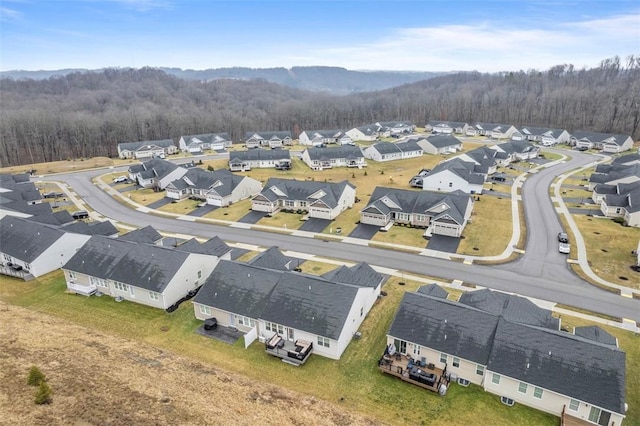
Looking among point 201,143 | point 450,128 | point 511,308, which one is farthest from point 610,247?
point 201,143

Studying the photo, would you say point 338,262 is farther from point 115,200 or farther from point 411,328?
point 115,200

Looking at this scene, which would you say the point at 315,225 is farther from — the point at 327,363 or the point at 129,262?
the point at 327,363

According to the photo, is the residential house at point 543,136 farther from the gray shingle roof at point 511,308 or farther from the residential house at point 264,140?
the gray shingle roof at point 511,308

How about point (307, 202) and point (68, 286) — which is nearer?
point (68, 286)

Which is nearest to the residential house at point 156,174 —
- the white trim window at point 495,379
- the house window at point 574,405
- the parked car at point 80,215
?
the parked car at point 80,215

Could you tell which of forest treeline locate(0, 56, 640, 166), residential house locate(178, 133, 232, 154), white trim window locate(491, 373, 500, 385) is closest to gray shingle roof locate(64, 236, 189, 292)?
white trim window locate(491, 373, 500, 385)

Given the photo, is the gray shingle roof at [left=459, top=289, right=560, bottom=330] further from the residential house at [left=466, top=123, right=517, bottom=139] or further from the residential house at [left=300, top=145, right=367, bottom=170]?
the residential house at [left=466, top=123, right=517, bottom=139]

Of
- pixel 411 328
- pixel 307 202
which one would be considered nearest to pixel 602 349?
pixel 411 328
